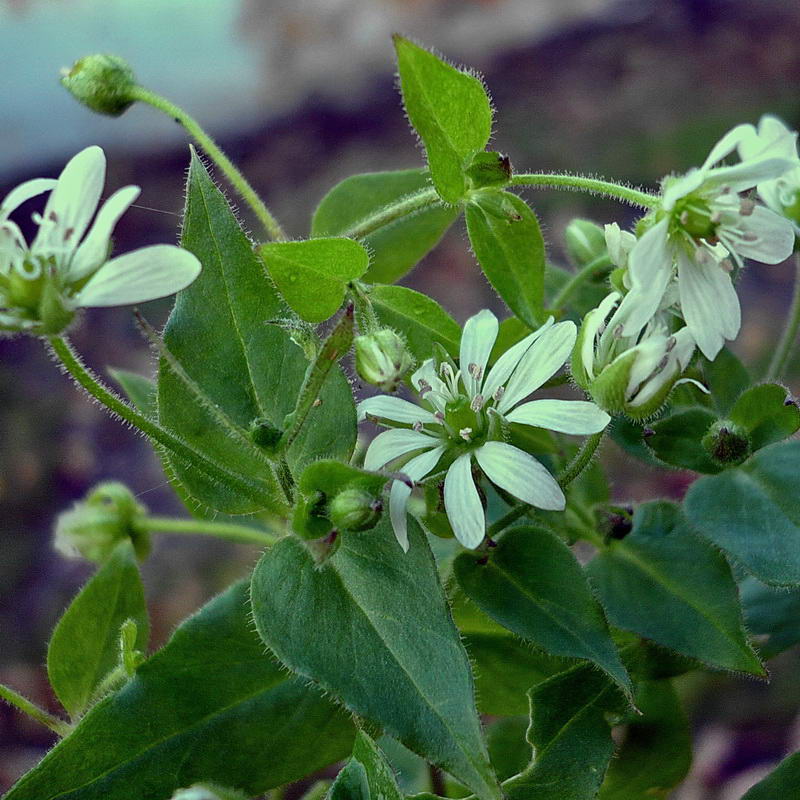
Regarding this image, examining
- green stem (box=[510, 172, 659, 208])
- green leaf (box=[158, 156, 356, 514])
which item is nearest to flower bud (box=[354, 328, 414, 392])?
Result: green leaf (box=[158, 156, 356, 514])

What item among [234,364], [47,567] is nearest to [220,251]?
[234,364]

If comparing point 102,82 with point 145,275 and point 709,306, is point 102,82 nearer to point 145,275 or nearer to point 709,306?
point 145,275

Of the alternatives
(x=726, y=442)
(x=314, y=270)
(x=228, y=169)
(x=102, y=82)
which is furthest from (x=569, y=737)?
(x=102, y=82)

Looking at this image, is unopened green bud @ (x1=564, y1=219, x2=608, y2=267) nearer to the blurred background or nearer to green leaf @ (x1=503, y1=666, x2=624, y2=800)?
green leaf @ (x1=503, y1=666, x2=624, y2=800)

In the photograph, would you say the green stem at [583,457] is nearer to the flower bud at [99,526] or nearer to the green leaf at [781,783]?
the green leaf at [781,783]

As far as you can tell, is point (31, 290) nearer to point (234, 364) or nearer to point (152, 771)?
point (234, 364)
